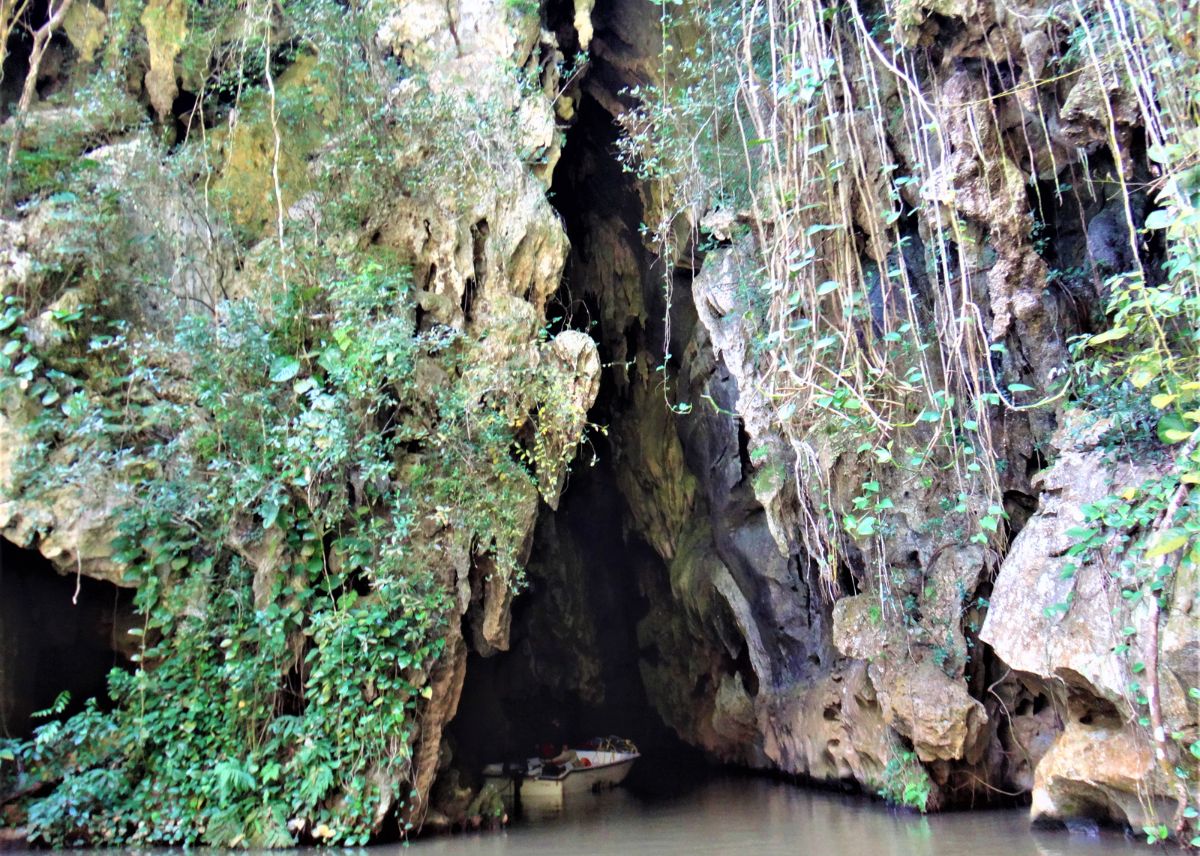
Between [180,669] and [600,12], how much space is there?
8883mm

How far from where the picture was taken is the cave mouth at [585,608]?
38.3 ft

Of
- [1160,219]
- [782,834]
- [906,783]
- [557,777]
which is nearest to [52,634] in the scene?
[557,777]

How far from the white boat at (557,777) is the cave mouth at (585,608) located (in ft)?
1.19

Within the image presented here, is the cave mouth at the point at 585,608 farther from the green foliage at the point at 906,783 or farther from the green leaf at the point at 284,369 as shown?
the green foliage at the point at 906,783

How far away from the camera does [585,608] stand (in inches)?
623

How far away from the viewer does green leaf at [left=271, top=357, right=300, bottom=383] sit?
7.35 meters

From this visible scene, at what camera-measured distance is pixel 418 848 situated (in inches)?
250

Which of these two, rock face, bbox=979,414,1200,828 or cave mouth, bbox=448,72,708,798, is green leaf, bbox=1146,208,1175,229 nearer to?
rock face, bbox=979,414,1200,828

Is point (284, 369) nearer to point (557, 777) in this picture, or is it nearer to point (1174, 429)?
point (1174, 429)

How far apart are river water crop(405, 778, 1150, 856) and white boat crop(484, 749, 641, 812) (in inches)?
59.9

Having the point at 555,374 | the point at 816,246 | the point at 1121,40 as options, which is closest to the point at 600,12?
the point at 555,374

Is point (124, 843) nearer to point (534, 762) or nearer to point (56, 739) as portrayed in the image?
point (56, 739)

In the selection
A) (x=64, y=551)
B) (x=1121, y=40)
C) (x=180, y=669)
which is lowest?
(x=180, y=669)

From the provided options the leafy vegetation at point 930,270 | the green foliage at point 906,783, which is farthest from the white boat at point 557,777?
the leafy vegetation at point 930,270
